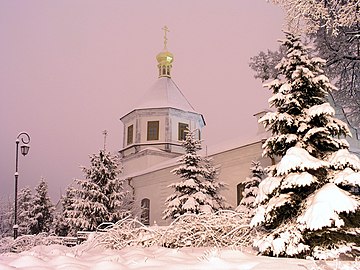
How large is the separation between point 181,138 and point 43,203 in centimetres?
1111

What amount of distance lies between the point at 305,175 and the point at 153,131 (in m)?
25.1

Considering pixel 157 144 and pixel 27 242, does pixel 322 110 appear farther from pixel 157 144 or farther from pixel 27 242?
pixel 157 144

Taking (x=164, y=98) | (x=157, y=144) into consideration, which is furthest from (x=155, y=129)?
(x=164, y=98)

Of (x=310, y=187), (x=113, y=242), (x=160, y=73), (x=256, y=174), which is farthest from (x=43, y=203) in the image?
(x=310, y=187)

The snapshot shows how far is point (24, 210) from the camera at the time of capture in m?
34.9

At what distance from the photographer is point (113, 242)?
721 centimetres

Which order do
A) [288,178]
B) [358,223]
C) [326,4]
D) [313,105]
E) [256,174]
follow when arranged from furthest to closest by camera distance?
[256,174] → [326,4] → [313,105] → [288,178] → [358,223]

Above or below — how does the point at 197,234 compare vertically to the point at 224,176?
below

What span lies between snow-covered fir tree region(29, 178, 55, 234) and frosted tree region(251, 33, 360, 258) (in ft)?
89.7

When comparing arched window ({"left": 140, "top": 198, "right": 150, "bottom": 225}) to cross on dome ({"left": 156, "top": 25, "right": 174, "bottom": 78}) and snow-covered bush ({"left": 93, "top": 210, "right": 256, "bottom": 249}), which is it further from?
snow-covered bush ({"left": 93, "top": 210, "right": 256, "bottom": 249})

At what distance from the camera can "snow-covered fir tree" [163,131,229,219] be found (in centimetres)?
1792

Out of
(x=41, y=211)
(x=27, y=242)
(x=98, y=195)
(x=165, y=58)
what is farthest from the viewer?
(x=165, y=58)

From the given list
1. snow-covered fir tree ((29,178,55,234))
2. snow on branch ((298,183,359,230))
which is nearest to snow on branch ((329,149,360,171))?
snow on branch ((298,183,359,230))

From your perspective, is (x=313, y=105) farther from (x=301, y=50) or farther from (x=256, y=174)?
(x=256, y=174)
